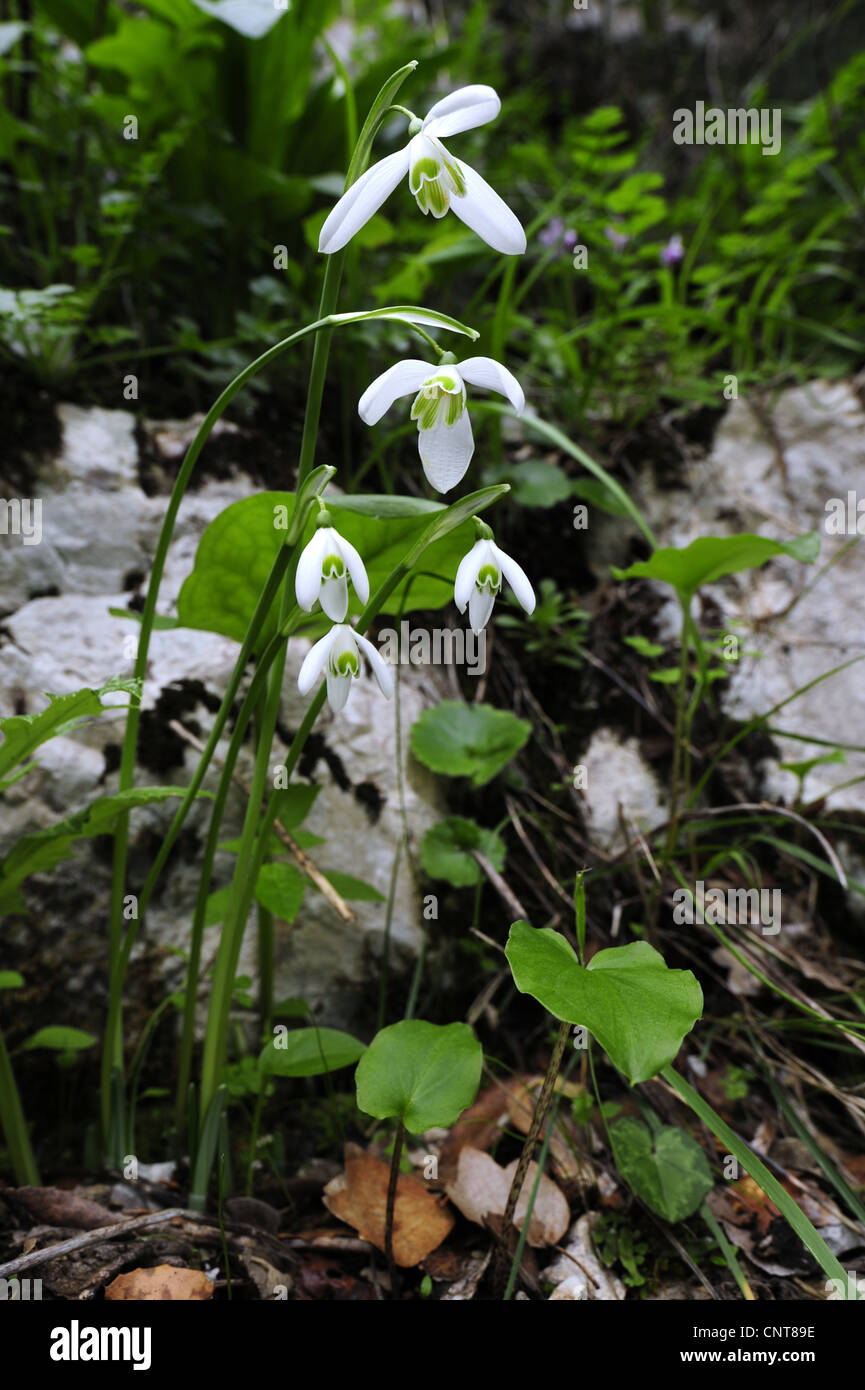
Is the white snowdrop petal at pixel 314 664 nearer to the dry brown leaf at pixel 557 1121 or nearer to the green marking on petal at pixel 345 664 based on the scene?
the green marking on petal at pixel 345 664

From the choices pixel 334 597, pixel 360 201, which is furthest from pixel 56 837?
pixel 360 201

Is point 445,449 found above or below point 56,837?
above

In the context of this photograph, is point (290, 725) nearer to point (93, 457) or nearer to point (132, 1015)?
point (132, 1015)

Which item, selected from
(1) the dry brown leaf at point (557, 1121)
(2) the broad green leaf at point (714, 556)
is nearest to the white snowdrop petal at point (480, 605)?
(2) the broad green leaf at point (714, 556)

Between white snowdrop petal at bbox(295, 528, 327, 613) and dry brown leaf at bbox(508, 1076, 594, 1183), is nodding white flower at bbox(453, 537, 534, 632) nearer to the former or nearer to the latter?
white snowdrop petal at bbox(295, 528, 327, 613)

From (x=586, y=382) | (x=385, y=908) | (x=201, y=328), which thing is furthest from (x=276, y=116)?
(x=385, y=908)

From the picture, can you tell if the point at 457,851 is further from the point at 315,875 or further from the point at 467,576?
the point at 467,576

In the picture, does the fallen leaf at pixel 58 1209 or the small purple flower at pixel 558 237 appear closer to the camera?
the fallen leaf at pixel 58 1209
